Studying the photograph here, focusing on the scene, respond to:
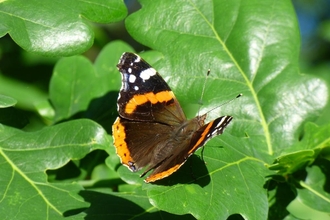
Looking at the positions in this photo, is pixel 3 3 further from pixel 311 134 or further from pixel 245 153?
pixel 311 134

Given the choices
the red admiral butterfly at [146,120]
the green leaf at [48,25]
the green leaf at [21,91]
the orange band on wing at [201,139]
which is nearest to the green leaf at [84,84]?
the red admiral butterfly at [146,120]

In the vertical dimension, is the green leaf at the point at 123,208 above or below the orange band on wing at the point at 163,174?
below

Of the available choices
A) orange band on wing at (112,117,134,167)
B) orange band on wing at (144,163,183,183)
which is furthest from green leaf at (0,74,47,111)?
orange band on wing at (144,163,183,183)

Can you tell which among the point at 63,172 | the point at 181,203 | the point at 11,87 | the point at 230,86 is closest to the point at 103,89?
the point at 63,172

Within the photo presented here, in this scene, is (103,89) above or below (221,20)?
below

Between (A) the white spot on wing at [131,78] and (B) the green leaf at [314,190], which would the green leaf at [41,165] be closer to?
(A) the white spot on wing at [131,78]

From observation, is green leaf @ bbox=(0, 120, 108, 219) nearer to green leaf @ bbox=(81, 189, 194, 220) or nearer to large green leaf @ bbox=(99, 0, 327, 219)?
green leaf @ bbox=(81, 189, 194, 220)
